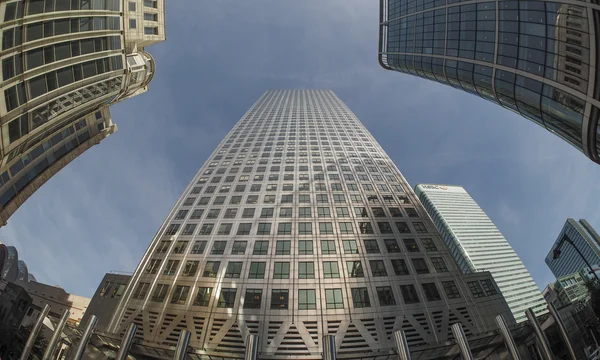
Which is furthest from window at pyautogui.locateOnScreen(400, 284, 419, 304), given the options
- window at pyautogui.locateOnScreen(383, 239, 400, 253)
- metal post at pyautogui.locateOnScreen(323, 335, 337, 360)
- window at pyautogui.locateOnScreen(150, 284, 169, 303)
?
window at pyautogui.locateOnScreen(150, 284, 169, 303)

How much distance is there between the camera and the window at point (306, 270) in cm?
3312

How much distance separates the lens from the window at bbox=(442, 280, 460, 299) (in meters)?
32.8

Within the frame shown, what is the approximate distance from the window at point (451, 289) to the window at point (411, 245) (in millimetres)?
5387

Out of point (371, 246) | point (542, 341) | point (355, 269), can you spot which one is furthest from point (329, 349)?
point (371, 246)

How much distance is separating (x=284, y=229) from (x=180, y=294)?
15.2m

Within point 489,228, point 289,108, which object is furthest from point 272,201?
point 489,228

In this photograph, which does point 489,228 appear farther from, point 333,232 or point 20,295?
point 20,295

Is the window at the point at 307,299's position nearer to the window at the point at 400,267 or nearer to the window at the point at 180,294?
the window at the point at 400,267

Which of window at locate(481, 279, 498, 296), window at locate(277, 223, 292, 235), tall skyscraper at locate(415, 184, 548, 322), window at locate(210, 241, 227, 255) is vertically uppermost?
window at locate(277, 223, 292, 235)

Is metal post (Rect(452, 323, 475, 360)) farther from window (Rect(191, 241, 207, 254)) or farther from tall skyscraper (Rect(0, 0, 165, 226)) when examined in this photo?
tall skyscraper (Rect(0, 0, 165, 226))

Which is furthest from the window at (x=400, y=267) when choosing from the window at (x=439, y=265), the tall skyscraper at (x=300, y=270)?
the window at (x=439, y=265)

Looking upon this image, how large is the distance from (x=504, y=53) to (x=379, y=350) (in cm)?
3451

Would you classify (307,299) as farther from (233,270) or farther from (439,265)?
(439,265)

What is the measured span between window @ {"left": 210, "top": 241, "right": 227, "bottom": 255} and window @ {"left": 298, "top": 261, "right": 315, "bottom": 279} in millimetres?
10707
